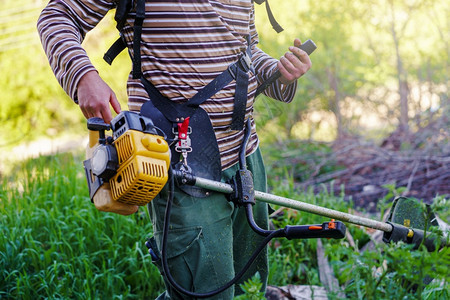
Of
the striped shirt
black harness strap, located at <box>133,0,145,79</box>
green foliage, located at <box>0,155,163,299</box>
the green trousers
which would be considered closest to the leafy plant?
the green trousers

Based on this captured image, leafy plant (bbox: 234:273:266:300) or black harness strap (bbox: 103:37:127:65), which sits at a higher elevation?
black harness strap (bbox: 103:37:127:65)

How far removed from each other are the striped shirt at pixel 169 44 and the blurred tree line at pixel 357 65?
8.51ft

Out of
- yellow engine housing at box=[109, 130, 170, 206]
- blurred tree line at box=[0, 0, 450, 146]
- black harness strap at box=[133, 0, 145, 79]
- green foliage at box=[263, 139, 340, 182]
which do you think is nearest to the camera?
yellow engine housing at box=[109, 130, 170, 206]

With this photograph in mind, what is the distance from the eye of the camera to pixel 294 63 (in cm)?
216

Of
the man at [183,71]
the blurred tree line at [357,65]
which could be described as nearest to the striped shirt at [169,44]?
the man at [183,71]

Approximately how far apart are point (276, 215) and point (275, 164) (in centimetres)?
195

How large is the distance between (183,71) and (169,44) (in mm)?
104

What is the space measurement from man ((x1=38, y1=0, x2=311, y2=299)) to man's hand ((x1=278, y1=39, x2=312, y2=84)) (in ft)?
0.60

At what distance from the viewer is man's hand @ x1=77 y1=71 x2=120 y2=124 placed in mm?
1719

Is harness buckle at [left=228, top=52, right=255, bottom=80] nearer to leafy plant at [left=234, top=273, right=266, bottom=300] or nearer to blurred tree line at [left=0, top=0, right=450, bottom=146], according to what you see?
leafy plant at [left=234, top=273, right=266, bottom=300]

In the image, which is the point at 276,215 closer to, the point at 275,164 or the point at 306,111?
the point at 275,164

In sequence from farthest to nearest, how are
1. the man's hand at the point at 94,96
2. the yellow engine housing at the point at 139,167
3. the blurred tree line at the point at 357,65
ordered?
the blurred tree line at the point at 357,65, the man's hand at the point at 94,96, the yellow engine housing at the point at 139,167

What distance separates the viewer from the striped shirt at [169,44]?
1.82 metres

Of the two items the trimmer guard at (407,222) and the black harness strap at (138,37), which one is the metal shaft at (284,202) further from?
the black harness strap at (138,37)
